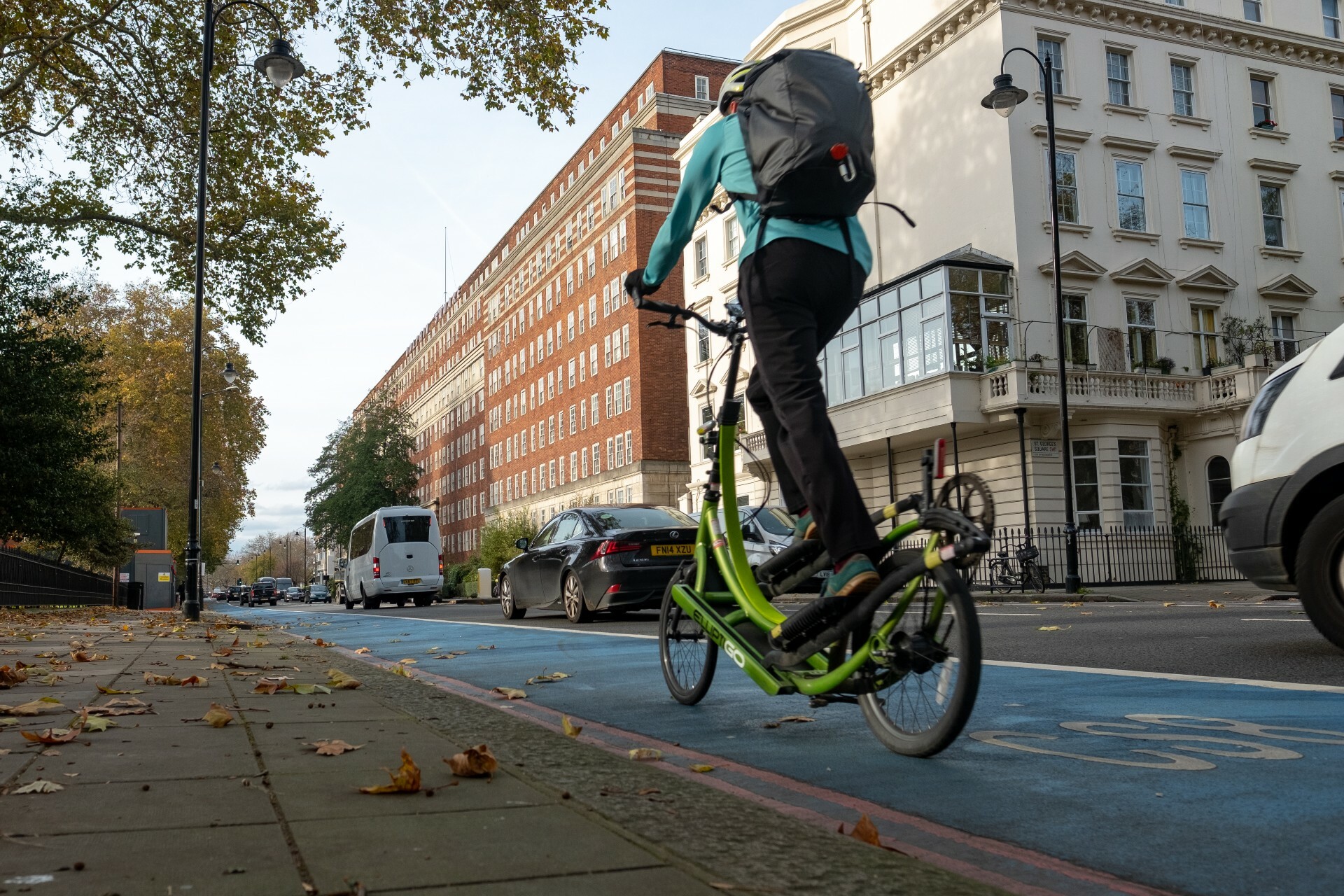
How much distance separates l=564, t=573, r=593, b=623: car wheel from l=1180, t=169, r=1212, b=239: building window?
2580 cm

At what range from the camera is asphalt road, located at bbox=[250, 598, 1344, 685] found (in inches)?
237

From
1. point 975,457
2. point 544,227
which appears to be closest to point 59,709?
point 975,457

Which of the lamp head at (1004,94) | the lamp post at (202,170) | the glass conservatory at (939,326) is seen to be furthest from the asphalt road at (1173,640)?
the glass conservatory at (939,326)

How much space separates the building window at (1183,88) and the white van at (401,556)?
2695cm

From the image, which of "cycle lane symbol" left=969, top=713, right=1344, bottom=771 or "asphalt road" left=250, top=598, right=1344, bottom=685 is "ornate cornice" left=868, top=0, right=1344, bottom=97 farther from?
"cycle lane symbol" left=969, top=713, right=1344, bottom=771

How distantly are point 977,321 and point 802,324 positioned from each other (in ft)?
89.9

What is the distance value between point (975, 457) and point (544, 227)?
4490cm

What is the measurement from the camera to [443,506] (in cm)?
10231

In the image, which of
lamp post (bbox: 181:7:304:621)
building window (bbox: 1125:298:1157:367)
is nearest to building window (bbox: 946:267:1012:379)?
building window (bbox: 1125:298:1157:367)

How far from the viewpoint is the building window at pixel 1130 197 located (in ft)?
107

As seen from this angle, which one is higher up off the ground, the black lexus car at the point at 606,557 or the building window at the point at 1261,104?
the building window at the point at 1261,104

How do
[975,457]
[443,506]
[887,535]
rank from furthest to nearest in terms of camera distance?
[443,506], [975,457], [887,535]

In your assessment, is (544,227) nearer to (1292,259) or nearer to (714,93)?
(714,93)

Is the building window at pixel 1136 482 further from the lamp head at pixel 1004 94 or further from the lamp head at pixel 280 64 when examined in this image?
the lamp head at pixel 280 64
